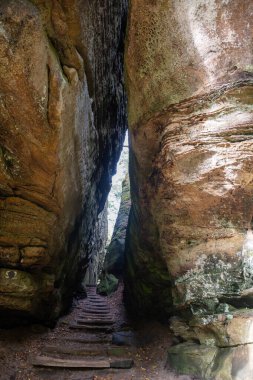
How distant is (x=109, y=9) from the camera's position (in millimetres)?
7891

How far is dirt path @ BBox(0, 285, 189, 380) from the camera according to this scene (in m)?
6.26

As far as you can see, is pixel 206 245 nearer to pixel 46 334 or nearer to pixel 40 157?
pixel 40 157

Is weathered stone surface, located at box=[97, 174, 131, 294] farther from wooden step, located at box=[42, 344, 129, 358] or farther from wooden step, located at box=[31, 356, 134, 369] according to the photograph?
wooden step, located at box=[31, 356, 134, 369]

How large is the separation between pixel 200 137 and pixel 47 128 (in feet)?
10.1

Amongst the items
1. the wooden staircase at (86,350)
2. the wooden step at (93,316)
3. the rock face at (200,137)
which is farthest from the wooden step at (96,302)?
the rock face at (200,137)

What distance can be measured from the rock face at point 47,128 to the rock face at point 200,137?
152 cm

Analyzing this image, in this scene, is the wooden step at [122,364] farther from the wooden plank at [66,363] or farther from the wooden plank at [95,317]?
the wooden plank at [95,317]

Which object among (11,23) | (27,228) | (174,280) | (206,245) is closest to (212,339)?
(174,280)

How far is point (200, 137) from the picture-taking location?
5.54 metres

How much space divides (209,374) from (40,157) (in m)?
5.36

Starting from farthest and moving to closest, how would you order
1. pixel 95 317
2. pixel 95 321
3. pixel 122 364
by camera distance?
1. pixel 95 317
2. pixel 95 321
3. pixel 122 364

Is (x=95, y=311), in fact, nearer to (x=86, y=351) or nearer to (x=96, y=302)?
(x=96, y=302)

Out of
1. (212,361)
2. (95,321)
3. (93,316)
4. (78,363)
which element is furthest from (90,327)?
(212,361)

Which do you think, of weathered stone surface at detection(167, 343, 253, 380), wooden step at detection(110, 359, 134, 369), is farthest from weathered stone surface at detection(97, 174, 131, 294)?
weathered stone surface at detection(167, 343, 253, 380)
